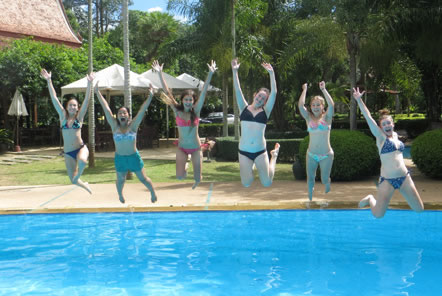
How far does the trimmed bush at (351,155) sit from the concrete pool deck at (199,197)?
0.33m

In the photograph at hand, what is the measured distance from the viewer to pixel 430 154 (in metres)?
15.8

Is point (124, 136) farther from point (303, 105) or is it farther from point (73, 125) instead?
point (303, 105)

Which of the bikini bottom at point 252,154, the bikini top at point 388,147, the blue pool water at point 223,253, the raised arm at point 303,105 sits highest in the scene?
→ the raised arm at point 303,105

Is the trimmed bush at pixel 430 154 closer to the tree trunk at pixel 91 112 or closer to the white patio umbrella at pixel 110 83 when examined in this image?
the tree trunk at pixel 91 112

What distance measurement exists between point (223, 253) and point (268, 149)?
438 inches

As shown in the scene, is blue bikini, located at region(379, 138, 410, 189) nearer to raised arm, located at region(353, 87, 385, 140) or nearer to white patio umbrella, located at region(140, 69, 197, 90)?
raised arm, located at region(353, 87, 385, 140)

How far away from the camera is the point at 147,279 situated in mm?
9242

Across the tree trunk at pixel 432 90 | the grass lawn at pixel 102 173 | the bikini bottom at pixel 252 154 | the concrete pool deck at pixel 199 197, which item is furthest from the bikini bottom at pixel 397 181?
the tree trunk at pixel 432 90

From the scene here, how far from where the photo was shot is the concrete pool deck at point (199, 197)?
12.3 metres

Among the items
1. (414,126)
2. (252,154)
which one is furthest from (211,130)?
(252,154)

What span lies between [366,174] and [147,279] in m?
9.34

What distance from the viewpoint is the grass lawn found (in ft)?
57.0

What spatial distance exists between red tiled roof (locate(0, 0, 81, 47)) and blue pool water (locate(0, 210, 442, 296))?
22792 mm

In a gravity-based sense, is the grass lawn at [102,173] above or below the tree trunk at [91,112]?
below
